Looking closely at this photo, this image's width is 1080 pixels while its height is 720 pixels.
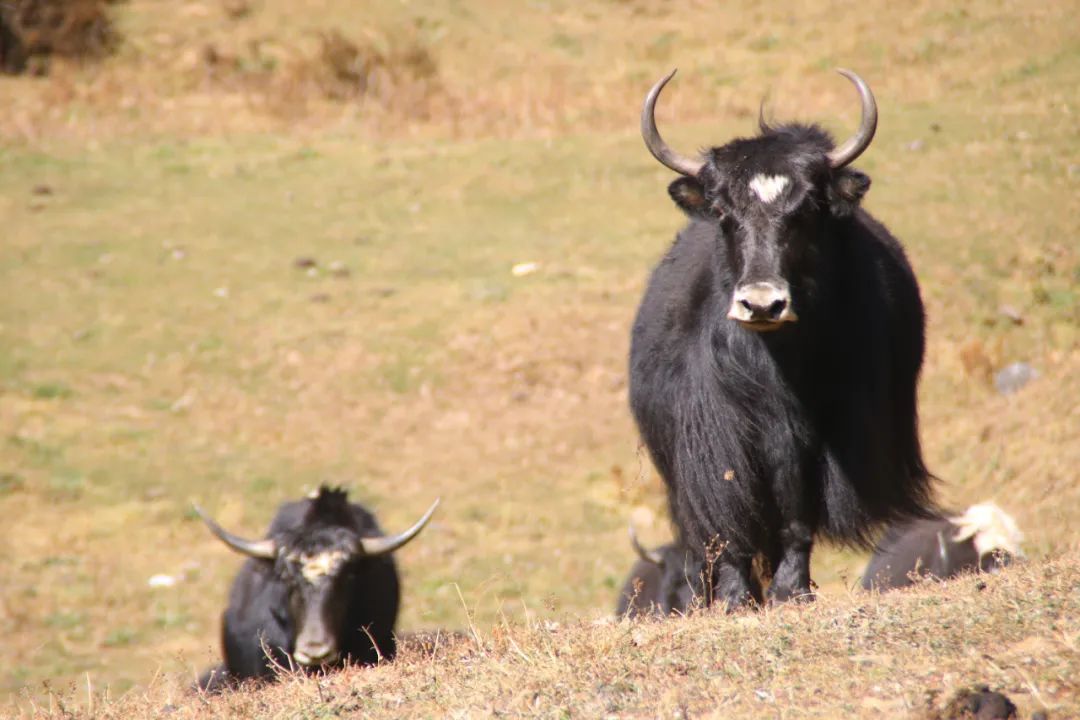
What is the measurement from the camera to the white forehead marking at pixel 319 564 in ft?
23.5

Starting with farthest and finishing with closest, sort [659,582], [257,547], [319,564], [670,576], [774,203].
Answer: [659,582], [670,576], [257,547], [319,564], [774,203]

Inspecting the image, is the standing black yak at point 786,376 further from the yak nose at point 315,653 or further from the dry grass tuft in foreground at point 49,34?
the dry grass tuft in foreground at point 49,34

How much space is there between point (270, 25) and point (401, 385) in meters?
13.2

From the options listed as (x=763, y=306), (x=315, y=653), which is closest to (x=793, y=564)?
(x=763, y=306)

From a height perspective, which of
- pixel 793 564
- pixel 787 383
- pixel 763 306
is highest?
pixel 763 306

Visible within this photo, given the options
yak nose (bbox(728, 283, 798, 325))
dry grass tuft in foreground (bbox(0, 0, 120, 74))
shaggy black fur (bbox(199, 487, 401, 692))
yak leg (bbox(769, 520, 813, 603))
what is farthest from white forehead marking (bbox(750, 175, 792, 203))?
dry grass tuft in foreground (bbox(0, 0, 120, 74))

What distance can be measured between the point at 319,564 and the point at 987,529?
416cm

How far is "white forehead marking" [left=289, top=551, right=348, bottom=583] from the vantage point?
23.5ft

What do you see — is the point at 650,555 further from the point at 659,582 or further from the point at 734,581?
the point at 734,581

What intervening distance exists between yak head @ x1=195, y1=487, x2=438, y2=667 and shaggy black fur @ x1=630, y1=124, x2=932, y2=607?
89.6 inches

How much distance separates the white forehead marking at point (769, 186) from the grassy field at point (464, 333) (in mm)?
1584

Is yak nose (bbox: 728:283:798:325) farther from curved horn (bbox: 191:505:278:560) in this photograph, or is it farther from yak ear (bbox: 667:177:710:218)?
curved horn (bbox: 191:505:278:560)

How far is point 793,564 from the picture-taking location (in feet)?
17.4

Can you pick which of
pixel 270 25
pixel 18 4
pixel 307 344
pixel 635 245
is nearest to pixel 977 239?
pixel 635 245
